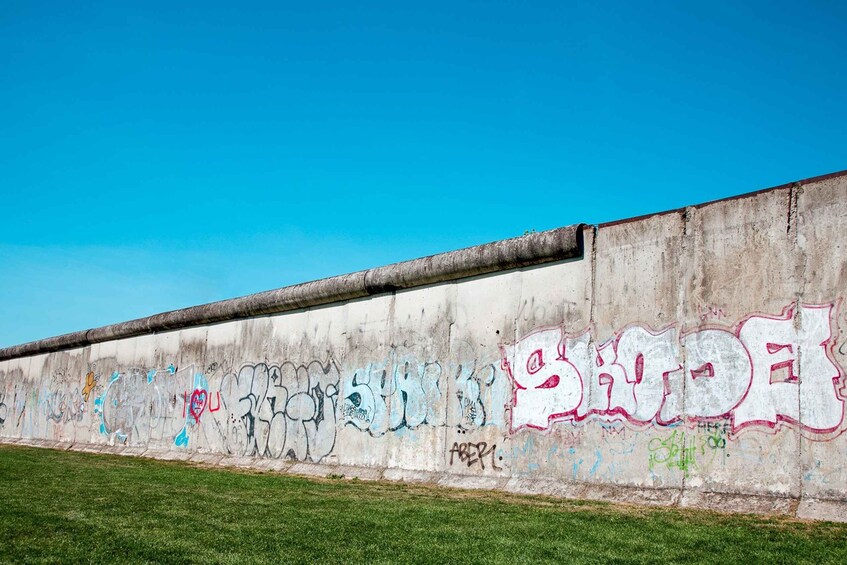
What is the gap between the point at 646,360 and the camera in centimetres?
896

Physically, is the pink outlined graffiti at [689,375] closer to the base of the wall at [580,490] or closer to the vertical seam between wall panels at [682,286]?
the vertical seam between wall panels at [682,286]

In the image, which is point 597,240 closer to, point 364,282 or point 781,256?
point 781,256

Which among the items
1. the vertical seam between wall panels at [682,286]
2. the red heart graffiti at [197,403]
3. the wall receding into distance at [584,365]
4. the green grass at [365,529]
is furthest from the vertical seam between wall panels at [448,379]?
the red heart graffiti at [197,403]

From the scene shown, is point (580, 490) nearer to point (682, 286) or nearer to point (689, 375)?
point (689, 375)

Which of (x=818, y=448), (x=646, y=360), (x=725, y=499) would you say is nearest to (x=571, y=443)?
(x=646, y=360)

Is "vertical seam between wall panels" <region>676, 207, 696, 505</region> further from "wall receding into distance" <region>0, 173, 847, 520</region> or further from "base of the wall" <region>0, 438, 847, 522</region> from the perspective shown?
"base of the wall" <region>0, 438, 847, 522</region>

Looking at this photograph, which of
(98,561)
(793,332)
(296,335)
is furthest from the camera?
(296,335)

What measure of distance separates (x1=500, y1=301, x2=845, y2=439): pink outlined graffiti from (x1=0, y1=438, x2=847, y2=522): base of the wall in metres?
0.69

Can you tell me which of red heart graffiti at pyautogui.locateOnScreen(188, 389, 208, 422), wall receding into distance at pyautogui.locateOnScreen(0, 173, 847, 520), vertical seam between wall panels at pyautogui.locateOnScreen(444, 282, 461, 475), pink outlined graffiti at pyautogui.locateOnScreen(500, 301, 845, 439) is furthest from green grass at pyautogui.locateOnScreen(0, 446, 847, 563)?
red heart graffiti at pyautogui.locateOnScreen(188, 389, 208, 422)

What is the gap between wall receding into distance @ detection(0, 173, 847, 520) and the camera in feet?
25.3

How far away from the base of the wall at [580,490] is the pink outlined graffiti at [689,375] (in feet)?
2.28

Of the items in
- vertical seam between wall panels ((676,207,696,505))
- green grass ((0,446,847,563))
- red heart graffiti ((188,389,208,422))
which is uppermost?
vertical seam between wall panels ((676,207,696,505))

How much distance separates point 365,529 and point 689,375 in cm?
412

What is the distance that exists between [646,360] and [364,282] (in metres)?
5.44
